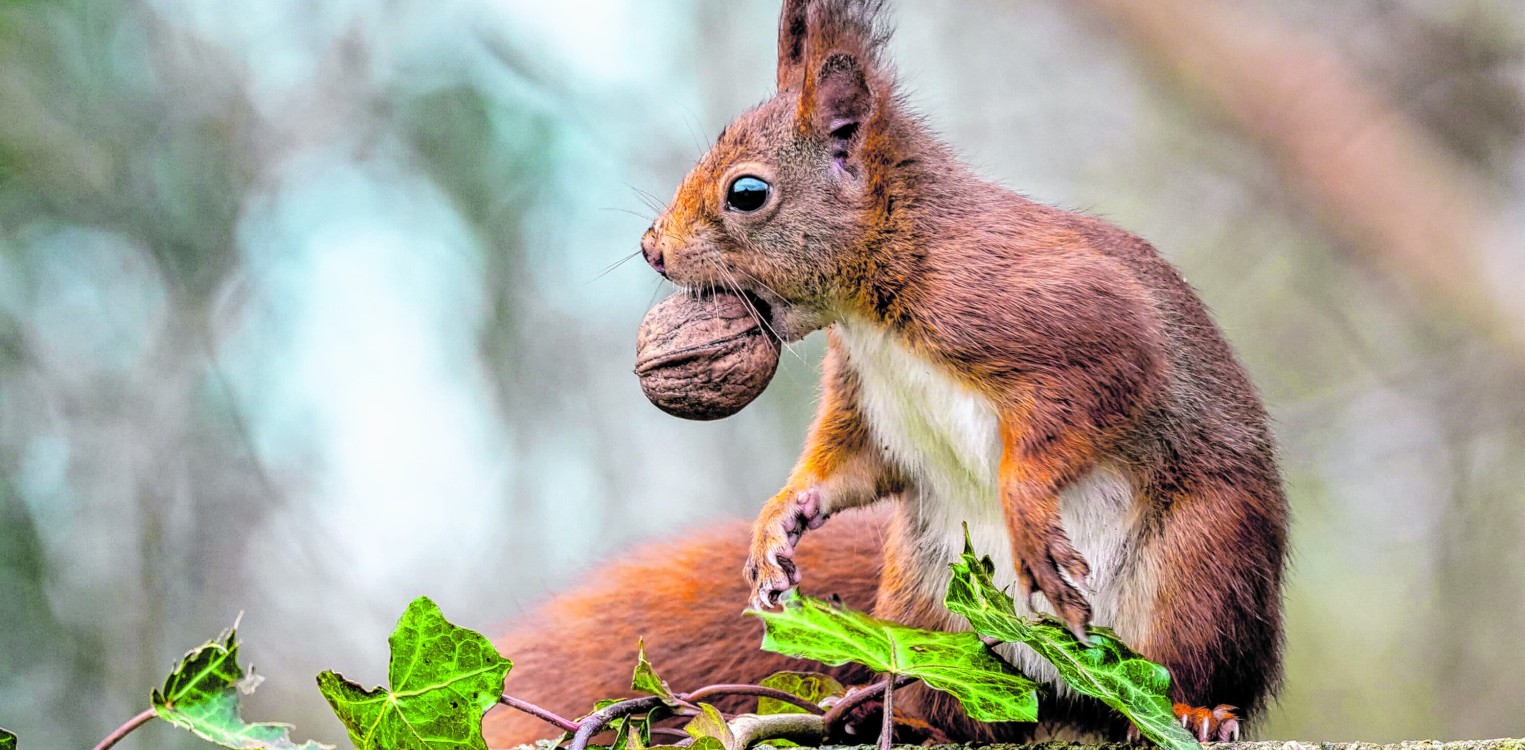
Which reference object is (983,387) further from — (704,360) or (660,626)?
(660,626)

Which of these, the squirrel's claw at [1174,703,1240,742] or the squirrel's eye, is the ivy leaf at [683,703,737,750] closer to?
the squirrel's claw at [1174,703,1240,742]

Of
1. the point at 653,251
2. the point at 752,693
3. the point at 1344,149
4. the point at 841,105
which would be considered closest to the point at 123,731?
the point at 752,693

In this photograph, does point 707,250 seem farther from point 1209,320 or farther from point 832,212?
point 1209,320

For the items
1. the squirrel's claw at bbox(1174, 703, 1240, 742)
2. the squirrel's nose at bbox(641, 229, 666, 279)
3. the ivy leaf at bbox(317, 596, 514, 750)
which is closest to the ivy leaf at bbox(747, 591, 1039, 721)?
the ivy leaf at bbox(317, 596, 514, 750)

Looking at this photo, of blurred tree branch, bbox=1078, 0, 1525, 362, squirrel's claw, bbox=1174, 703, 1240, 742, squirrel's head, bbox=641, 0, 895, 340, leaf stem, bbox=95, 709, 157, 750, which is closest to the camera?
leaf stem, bbox=95, 709, 157, 750

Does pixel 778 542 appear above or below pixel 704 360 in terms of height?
below

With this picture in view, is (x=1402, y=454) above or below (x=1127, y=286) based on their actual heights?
above

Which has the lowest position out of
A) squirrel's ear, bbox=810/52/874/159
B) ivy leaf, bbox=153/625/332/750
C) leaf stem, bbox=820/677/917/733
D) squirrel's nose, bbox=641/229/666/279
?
ivy leaf, bbox=153/625/332/750

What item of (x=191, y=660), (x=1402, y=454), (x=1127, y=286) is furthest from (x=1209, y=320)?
(x=1402, y=454)

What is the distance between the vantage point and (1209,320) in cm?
184

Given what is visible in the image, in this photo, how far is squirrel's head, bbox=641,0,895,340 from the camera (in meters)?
1.72

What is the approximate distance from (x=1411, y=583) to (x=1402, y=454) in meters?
0.58

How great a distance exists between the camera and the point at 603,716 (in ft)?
4.26

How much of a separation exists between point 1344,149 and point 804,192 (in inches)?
110
